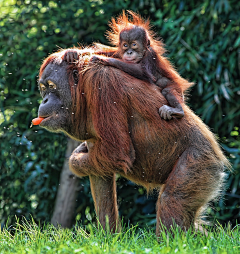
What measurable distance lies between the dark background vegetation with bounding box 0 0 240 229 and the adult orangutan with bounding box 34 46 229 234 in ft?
7.16

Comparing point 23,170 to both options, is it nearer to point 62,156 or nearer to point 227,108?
point 62,156

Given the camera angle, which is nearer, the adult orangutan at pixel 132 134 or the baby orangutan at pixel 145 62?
the adult orangutan at pixel 132 134

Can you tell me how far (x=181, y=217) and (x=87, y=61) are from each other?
1.63 m

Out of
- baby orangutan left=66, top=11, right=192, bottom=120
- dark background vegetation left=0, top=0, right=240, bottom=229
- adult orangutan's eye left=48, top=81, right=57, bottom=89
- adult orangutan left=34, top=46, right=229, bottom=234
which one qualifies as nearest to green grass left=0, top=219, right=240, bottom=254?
adult orangutan left=34, top=46, right=229, bottom=234

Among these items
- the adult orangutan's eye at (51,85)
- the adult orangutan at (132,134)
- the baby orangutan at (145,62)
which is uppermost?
the baby orangutan at (145,62)

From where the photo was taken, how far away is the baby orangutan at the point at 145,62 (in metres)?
3.97

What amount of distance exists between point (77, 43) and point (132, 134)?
2.80 m

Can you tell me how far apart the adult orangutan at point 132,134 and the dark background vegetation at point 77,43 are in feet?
7.16

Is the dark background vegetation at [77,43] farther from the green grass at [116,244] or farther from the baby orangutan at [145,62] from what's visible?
the green grass at [116,244]

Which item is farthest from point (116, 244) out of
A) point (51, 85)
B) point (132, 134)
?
point (51, 85)

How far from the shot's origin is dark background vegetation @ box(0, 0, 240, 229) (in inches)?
245

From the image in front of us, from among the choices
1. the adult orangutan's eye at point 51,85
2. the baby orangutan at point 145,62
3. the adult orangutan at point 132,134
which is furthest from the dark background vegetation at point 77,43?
the adult orangutan's eye at point 51,85

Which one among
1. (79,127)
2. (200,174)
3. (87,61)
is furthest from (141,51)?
(200,174)

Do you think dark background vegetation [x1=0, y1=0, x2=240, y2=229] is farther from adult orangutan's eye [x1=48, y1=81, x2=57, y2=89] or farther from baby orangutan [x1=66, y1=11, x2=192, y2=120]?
adult orangutan's eye [x1=48, y1=81, x2=57, y2=89]
